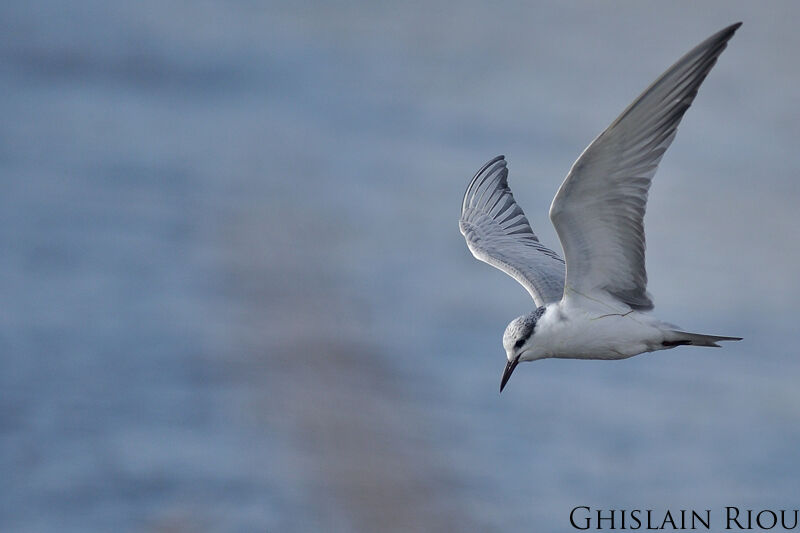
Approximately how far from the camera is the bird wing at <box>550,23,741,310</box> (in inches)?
331

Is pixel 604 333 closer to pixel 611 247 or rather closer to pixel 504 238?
pixel 611 247

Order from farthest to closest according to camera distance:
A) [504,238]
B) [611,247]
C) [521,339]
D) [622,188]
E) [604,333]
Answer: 1. [504,238]
2. [521,339]
3. [604,333]
4. [611,247]
5. [622,188]

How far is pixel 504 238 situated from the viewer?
11672 millimetres

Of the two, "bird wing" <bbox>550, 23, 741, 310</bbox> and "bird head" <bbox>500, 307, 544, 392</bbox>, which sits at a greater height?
"bird wing" <bbox>550, 23, 741, 310</bbox>

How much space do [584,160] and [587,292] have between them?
1.21 meters

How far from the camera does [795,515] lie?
17125mm

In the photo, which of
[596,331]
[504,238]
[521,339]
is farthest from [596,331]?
[504,238]

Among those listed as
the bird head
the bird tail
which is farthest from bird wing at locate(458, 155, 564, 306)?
the bird tail

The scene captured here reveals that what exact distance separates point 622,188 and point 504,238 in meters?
2.85

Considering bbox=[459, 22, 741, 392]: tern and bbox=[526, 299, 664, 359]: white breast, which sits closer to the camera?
bbox=[459, 22, 741, 392]: tern

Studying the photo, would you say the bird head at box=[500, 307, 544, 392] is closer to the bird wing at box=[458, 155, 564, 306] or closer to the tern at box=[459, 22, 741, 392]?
the tern at box=[459, 22, 741, 392]

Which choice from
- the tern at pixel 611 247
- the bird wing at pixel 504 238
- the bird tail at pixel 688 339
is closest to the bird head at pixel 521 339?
the tern at pixel 611 247

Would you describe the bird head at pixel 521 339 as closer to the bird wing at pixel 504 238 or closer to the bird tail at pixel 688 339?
the bird wing at pixel 504 238

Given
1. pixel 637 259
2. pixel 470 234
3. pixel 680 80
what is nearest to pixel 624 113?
pixel 680 80
